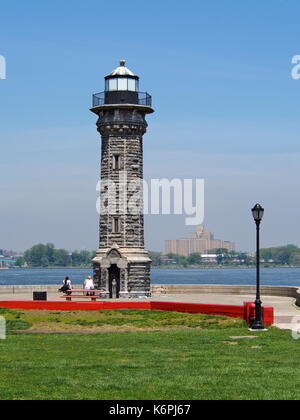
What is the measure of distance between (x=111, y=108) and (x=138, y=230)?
25.7ft

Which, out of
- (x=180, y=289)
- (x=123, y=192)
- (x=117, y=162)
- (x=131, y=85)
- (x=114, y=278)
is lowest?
(x=180, y=289)

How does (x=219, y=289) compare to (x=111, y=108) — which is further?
(x=219, y=289)

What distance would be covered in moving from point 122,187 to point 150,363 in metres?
31.6

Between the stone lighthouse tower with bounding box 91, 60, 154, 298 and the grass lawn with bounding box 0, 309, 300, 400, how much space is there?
65.4ft

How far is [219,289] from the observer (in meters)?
55.5

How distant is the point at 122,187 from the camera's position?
49531mm

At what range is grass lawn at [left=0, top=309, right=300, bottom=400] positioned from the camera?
14.7 m

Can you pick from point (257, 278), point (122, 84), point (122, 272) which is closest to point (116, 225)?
point (122, 272)

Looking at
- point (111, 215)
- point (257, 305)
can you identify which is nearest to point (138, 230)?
point (111, 215)

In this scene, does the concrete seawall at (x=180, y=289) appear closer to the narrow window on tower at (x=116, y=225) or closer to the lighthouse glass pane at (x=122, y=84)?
the narrow window on tower at (x=116, y=225)

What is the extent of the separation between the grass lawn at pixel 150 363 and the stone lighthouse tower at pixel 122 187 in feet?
65.4

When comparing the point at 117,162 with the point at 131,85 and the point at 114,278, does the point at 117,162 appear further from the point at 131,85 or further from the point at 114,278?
the point at 114,278

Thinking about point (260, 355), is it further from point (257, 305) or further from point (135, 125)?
point (135, 125)
